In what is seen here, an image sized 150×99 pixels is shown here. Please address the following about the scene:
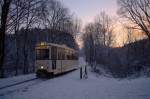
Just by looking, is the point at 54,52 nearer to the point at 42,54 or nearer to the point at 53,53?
the point at 53,53

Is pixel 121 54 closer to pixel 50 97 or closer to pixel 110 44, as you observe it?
pixel 110 44

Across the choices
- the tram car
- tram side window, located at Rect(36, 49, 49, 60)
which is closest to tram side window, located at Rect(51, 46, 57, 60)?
the tram car

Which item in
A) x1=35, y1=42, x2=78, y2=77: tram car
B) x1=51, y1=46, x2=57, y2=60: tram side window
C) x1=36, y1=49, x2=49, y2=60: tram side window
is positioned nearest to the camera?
x1=35, y1=42, x2=78, y2=77: tram car

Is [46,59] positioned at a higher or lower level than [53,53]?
lower

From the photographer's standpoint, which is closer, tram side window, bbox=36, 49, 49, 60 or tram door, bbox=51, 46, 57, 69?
tram side window, bbox=36, 49, 49, 60

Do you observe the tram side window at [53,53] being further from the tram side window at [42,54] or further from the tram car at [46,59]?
the tram side window at [42,54]

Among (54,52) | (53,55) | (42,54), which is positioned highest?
(54,52)

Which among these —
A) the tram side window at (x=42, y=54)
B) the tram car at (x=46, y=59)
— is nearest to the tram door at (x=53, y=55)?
the tram car at (x=46, y=59)

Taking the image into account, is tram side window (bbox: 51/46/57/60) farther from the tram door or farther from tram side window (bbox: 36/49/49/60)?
tram side window (bbox: 36/49/49/60)

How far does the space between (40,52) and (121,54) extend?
68.0 metres

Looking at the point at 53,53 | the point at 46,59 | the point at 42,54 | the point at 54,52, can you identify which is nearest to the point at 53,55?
the point at 53,53

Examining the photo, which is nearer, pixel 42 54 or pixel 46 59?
pixel 46 59

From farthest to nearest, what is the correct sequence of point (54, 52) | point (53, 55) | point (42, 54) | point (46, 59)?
point (54, 52) → point (53, 55) → point (42, 54) → point (46, 59)

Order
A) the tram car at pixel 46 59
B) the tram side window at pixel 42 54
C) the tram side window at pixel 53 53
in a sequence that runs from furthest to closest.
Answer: the tram side window at pixel 53 53 → the tram side window at pixel 42 54 → the tram car at pixel 46 59
